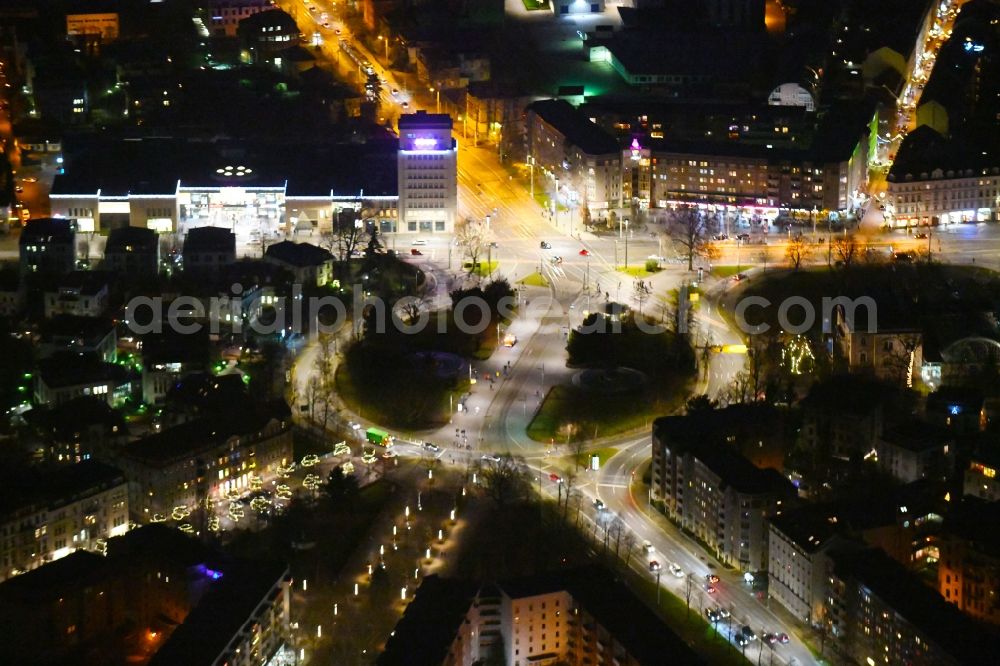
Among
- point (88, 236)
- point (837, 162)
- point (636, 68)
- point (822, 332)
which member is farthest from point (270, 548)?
point (636, 68)

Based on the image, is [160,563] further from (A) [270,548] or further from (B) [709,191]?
(B) [709,191]

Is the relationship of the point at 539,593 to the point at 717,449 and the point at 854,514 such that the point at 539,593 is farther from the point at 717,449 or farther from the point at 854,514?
the point at 717,449

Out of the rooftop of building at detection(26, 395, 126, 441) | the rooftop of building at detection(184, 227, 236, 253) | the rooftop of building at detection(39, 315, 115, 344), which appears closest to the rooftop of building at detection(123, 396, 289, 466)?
the rooftop of building at detection(26, 395, 126, 441)

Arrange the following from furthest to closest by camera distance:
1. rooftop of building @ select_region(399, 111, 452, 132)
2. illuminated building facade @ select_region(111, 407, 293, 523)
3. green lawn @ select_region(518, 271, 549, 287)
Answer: rooftop of building @ select_region(399, 111, 452, 132) → green lawn @ select_region(518, 271, 549, 287) → illuminated building facade @ select_region(111, 407, 293, 523)

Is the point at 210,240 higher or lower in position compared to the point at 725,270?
higher

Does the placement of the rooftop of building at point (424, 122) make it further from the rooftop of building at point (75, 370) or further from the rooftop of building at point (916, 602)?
the rooftop of building at point (916, 602)

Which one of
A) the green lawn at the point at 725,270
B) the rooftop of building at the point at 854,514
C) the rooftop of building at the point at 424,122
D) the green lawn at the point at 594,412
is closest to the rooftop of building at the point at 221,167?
the rooftop of building at the point at 424,122

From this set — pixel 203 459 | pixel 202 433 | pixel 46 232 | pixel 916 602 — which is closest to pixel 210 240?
pixel 46 232

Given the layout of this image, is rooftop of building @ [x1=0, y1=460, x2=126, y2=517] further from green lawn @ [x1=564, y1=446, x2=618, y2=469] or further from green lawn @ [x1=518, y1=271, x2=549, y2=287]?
green lawn @ [x1=518, y1=271, x2=549, y2=287]
